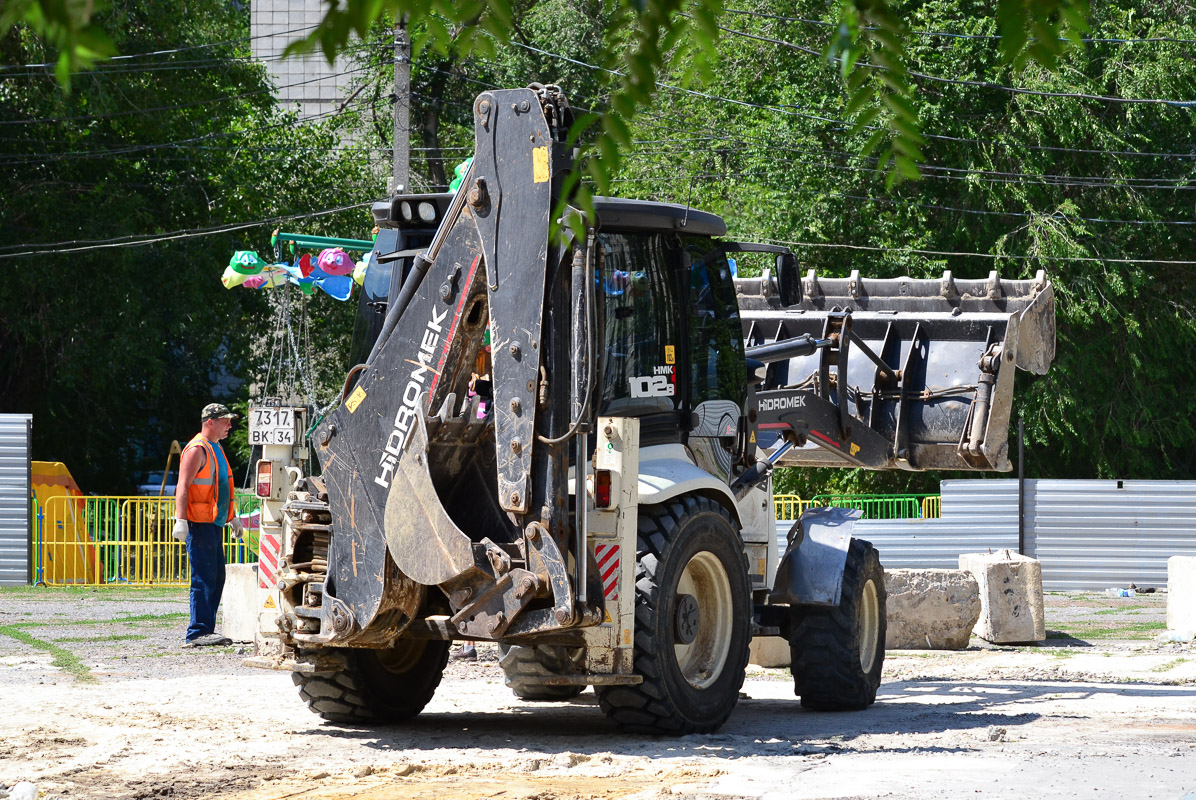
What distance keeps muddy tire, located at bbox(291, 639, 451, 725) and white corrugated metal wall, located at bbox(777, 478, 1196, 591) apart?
13.2 metres

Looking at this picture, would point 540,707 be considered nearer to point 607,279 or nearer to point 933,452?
point 607,279

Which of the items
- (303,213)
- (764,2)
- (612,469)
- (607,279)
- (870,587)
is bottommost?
(870,587)

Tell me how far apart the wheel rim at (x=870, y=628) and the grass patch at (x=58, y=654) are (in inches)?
215

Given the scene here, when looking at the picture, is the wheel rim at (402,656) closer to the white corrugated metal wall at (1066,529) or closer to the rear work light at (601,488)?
the rear work light at (601,488)

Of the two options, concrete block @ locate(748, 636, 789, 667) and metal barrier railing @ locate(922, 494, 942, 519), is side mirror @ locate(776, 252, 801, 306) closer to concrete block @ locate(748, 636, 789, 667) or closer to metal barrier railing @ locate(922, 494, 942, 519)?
concrete block @ locate(748, 636, 789, 667)

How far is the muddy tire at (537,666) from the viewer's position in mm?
7603

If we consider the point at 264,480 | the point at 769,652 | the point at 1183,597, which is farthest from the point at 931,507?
the point at 264,480

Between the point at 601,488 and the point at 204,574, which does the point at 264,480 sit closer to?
the point at 601,488

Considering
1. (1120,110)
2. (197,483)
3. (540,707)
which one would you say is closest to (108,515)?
(197,483)

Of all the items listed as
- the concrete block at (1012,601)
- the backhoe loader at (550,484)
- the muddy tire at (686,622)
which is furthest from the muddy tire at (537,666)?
the concrete block at (1012,601)

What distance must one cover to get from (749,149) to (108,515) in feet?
45.2

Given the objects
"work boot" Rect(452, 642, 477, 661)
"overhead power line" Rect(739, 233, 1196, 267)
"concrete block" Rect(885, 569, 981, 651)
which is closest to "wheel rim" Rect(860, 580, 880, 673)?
"concrete block" Rect(885, 569, 981, 651)

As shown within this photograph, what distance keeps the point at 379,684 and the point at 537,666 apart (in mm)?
917

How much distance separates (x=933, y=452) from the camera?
11898 millimetres
